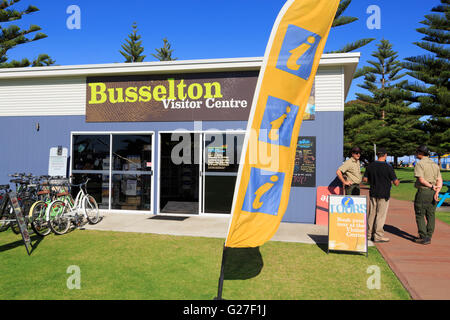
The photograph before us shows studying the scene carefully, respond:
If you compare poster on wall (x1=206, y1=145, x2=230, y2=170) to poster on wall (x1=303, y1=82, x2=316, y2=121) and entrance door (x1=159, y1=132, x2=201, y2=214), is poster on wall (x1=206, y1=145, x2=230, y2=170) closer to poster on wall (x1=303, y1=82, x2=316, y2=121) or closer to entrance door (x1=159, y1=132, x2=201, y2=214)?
entrance door (x1=159, y1=132, x2=201, y2=214)

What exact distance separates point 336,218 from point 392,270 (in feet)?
3.55

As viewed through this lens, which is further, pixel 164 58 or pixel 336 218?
pixel 164 58

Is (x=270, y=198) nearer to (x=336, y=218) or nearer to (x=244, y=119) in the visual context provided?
(x=336, y=218)

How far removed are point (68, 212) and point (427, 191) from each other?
6729mm

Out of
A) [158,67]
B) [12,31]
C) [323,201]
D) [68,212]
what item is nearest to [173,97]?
[158,67]

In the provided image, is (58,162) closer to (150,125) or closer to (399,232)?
(150,125)

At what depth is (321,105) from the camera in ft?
24.3

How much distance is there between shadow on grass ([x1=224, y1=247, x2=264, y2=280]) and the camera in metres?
3.99

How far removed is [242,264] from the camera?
4414 mm

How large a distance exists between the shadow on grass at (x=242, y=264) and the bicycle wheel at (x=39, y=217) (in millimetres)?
3543

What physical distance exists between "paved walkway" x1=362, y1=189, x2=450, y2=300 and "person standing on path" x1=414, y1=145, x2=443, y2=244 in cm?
31

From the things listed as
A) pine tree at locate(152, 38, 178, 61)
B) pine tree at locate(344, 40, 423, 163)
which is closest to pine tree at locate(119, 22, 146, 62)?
pine tree at locate(152, 38, 178, 61)

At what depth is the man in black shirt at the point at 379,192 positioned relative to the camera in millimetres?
5574
